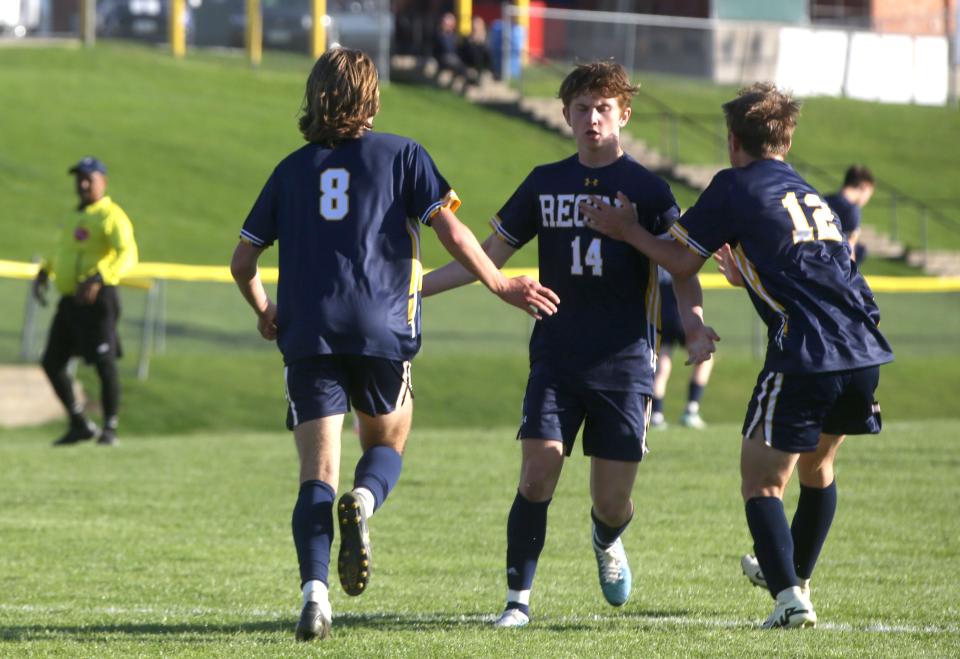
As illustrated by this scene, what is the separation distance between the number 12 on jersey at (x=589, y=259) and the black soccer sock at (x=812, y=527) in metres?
1.11

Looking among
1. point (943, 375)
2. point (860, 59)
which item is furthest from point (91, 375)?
point (860, 59)

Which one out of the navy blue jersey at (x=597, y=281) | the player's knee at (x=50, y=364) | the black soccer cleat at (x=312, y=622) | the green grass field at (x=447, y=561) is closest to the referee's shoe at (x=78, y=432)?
the player's knee at (x=50, y=364)

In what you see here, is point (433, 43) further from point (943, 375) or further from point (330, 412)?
point (330, 412)

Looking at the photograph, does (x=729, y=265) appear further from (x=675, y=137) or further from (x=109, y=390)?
(x=675, y=137)

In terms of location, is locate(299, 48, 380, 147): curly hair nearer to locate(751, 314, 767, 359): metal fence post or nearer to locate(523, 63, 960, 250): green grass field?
locate(751, 314, 767, 359): metal fence post

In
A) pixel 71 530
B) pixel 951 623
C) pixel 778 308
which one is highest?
pixel 778 308

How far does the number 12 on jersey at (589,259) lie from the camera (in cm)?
572

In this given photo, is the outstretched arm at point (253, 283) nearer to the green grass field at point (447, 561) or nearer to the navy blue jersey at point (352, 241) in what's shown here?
the navy blue jersey at point (352, 241)

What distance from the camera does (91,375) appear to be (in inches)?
655

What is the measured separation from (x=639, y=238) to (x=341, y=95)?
1163 millimetres

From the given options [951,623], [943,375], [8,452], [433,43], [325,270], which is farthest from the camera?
[433,43]

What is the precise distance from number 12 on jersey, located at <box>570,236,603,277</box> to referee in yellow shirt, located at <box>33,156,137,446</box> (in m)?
7.76

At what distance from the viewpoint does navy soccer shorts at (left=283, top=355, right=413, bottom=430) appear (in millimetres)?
5230

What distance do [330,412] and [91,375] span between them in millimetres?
11938
